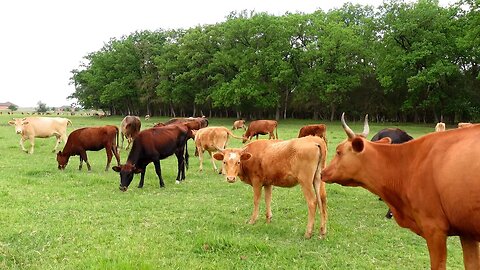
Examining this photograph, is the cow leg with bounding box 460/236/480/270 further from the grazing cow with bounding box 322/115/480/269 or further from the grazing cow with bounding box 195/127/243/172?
the grazing cow with bounding box 195/127/243/172

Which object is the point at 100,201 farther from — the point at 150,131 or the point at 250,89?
the point at 250,89

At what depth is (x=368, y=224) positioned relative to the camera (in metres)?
8.69

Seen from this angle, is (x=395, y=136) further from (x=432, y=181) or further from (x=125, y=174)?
(x=125, y=174)

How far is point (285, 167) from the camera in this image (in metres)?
8.25

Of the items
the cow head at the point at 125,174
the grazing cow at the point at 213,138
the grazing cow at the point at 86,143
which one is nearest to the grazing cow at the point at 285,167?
the cow head at the point at 125,174

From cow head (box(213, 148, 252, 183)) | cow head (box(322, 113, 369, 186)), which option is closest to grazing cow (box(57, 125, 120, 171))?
cow head (box(213, 148, 252, 183))

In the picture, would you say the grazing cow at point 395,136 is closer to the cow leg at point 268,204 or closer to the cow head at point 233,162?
the cow leg at point 268,204

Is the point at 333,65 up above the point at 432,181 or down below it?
above

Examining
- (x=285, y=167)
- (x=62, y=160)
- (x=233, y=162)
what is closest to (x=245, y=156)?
(x=233, y=162)

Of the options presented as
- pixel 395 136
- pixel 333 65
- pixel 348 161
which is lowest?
pixel 395 136

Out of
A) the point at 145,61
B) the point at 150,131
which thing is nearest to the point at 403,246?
the point at 150,131

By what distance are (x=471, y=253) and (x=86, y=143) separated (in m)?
14.2

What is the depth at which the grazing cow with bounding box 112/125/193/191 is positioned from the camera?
1196cm

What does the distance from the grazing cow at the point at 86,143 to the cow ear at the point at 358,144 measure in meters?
12.3
